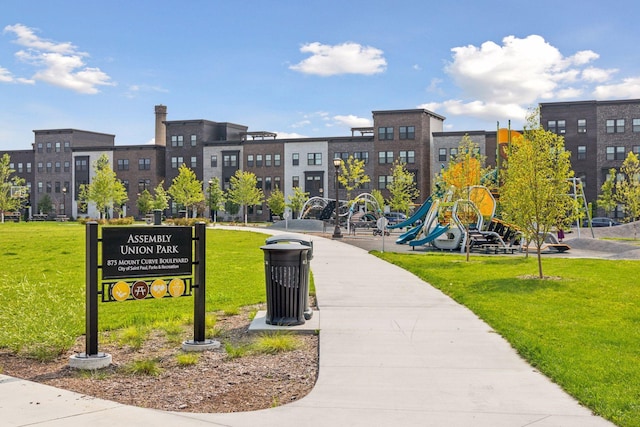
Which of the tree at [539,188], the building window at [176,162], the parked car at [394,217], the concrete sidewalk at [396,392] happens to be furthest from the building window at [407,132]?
the concrete sidewalk at [396,392]

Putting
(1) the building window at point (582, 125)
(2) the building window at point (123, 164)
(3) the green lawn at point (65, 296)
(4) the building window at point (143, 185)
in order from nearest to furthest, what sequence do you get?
(3) the green lawn at point (65, 296)
(1) the building window at point (582, 125)
(4) the building window at point (143, 185)
(2) the building window at point (123, 164)

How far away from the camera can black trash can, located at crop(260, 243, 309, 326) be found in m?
9.41

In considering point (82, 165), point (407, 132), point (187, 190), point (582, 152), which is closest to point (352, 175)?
point (407, 132)

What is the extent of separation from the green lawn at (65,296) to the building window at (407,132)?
4882cm

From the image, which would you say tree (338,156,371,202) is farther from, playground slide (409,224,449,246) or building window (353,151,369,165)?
playground slide (409,224,449,246)

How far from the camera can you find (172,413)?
18.4 feet

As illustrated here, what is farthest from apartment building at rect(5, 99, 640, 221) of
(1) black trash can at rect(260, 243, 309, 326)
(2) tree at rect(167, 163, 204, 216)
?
(1) black trash can at rect(260, 243, 309, 326)

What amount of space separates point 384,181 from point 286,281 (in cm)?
6532

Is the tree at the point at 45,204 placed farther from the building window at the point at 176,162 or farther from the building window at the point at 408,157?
the building window at the point at 408,157

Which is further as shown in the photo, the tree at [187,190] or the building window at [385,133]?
the building window at [385,133]

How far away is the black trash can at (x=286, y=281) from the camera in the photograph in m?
9.41

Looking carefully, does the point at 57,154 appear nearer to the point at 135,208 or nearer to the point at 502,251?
the point at 135,208

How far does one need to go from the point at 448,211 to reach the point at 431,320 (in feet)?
74.9

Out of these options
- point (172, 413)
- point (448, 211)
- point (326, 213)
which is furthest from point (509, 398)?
point (326, 213)
